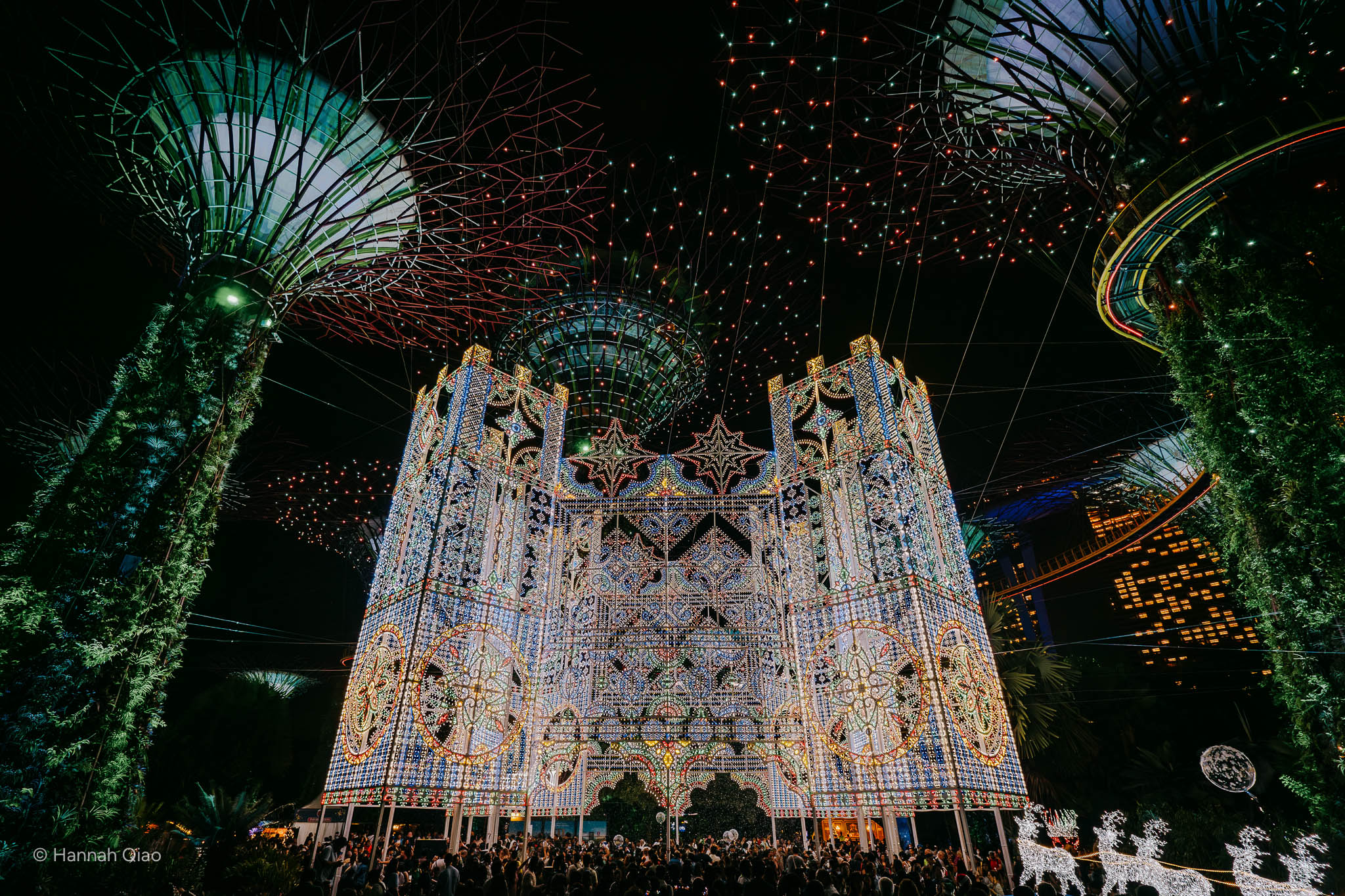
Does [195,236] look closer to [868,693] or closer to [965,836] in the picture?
[868,693]

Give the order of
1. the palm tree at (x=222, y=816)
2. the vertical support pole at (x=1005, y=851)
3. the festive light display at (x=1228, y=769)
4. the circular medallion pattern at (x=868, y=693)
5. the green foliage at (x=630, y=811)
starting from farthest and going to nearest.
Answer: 1. the green foliage at (x=630, y=811)
2. the festive light display at (x=1228, y=769)
3. the circular medallion pattern at (x=868, y=693)
4. the palm tree at (x=222, y=816)
5. the vertical support pole at (x=1005, y=851)

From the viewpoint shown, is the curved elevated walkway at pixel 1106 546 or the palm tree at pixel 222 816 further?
the curved elevated walkway at pixel 1106 546

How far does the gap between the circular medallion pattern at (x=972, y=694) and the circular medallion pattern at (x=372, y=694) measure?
350 inches

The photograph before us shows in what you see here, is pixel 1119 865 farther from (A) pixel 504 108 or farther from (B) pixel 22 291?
(B) pixel 22 291

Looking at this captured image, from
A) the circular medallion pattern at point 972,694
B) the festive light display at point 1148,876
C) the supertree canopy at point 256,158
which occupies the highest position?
the supertree canopy at point 256,158

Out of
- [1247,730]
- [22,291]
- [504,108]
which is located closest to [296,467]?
[22,291]

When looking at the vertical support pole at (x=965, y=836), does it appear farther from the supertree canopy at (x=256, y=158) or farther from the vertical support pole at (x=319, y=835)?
the supertree canopy at (x=256, y=158)

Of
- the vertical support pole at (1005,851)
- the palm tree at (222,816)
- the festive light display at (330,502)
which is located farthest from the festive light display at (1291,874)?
the festive light display at (330,502)

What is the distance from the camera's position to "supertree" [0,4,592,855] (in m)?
7.13

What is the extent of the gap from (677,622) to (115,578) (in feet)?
30.3

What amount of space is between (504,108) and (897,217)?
8.61 meters

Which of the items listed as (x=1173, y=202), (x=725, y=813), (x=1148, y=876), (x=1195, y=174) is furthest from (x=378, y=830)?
(x=725, y=813)

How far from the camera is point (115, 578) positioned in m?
7.69

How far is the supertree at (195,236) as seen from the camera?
23.4 ft
